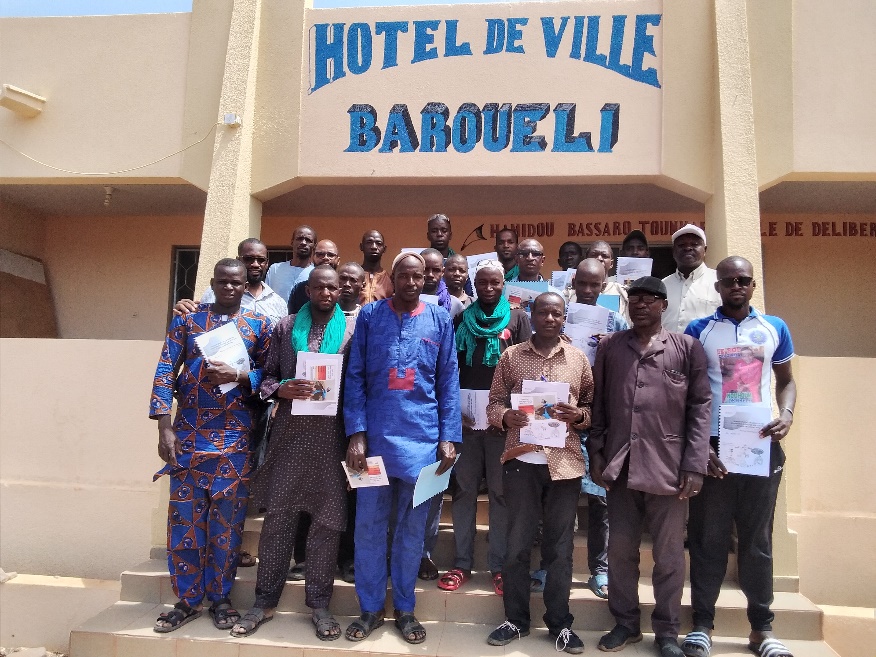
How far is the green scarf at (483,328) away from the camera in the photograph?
4.16 meters

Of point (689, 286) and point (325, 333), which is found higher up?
point (689, 286)

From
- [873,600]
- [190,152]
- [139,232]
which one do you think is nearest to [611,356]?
[873,600]

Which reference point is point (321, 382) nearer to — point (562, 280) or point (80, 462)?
point (562, 280)

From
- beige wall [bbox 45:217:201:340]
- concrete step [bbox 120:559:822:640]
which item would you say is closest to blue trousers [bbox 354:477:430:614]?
concrete step [bbox 120:559:822:640]

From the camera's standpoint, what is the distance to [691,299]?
181 inches

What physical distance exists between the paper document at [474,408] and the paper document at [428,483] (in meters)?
0.37

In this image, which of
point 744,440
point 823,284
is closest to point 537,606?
point 744,440

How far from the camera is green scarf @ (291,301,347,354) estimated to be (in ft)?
12.8

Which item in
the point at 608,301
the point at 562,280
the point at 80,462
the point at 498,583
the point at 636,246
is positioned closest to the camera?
the point at 498,583

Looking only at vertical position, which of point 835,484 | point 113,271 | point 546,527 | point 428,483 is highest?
point 113,271

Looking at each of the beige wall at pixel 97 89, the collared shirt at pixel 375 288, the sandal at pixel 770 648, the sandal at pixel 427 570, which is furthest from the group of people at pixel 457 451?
the beige wall at pixel 97 89

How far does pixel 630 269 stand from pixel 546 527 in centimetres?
215

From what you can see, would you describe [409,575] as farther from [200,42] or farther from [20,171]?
[20,171]

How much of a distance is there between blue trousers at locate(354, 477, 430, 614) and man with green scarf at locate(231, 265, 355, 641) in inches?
7.2
